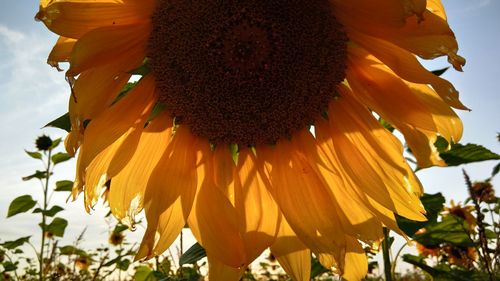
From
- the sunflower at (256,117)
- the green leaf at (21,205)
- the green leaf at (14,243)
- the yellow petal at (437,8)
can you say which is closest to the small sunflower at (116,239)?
the green leaf at (14,243)

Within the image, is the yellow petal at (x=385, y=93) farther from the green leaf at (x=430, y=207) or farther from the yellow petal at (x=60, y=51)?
the yellow petal at (x=60, y=51)

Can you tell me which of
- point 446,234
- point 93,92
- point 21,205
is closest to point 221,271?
point 93,92

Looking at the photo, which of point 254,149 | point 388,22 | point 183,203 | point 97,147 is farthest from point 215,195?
point 388,22

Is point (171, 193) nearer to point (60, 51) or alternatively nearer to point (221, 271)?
point (221, 271)

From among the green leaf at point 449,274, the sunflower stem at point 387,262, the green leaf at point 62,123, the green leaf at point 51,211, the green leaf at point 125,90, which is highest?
the green leaf at point 51,211

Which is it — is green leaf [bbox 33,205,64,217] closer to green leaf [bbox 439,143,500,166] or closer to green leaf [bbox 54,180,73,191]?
green leaf [bbox 54,180,73,191]

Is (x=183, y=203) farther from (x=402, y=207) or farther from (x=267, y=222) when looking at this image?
(x=402, y=207)

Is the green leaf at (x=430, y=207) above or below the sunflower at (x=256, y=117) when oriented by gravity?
below
